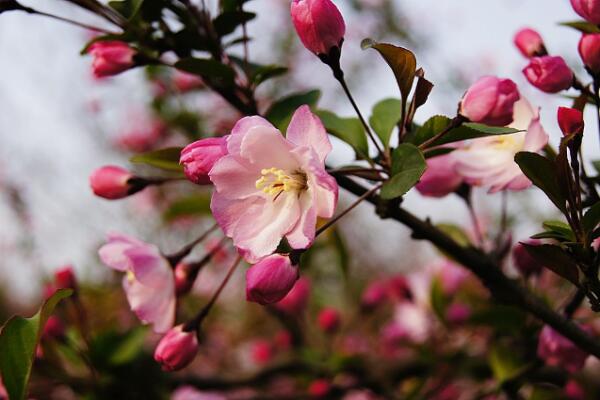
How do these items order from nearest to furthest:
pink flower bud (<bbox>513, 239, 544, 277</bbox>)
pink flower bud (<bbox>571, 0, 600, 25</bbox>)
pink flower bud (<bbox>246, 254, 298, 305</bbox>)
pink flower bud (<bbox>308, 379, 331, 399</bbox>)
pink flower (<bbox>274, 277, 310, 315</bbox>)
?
pink flower bud (<bbox>246, 254, 298, 305</bbox>) → pink flower bud (<bbox>571, 0, 600, 25</bbox>) → pink flower bud (<bbox>513, 239, 544, 277</bbox>) → pink flower bud (<bbox>308, 379, 331, 399</bbox>) → pink flower (<bbox>274, 277, 310, 315</bbox>)

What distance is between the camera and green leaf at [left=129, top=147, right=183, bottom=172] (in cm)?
76

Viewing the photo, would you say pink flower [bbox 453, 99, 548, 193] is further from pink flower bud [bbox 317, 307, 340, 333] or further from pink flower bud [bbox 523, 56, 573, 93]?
pink flower bud [bbox 317, 307, 340, 333]

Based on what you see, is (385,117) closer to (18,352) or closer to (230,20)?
(230,20)

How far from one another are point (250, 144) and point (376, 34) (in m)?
2.74

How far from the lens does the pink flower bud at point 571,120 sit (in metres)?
0.59

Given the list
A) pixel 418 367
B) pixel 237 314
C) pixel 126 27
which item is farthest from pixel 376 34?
pixel 126 27

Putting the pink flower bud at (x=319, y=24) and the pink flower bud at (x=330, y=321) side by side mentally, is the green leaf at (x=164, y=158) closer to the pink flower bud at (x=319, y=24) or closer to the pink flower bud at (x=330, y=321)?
the pink flower bud at (x=319, y=24)

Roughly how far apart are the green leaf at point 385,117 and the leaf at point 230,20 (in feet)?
0.67

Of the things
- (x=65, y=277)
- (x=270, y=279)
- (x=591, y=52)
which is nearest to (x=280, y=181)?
(x=270, y=279)

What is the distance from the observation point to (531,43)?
815 mm

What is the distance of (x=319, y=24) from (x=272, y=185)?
17 cm

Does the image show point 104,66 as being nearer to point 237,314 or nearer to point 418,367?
point 418,367

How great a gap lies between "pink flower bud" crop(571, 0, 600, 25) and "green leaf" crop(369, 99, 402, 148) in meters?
0.23

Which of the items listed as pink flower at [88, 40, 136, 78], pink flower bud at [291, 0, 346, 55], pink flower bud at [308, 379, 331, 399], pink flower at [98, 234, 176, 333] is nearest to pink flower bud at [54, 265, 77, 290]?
pink flower at [98, 234, 176, 333]
